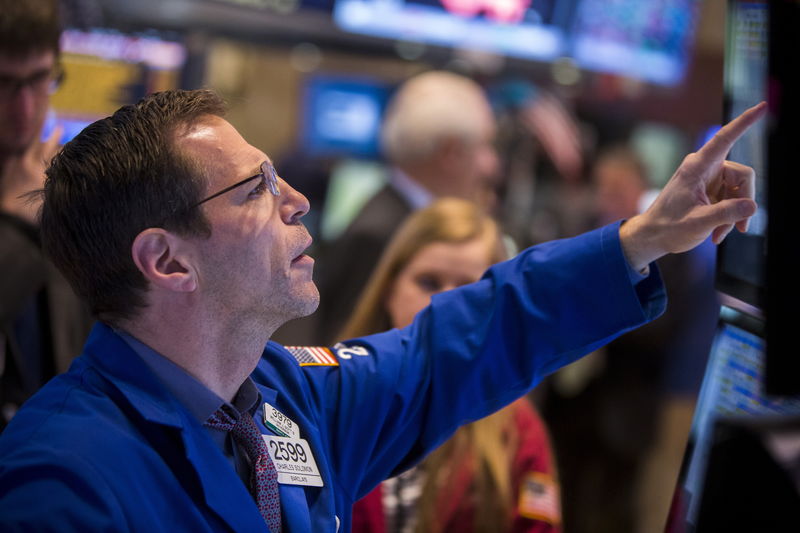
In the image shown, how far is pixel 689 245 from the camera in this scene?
4.85 feet

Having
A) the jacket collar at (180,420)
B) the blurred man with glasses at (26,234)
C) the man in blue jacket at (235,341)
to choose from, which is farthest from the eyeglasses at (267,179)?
the blurred man with glasses at (26,234)

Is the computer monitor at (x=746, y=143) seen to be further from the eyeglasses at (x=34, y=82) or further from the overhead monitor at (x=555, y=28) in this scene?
the overhead monitor at (x=555, y=28)

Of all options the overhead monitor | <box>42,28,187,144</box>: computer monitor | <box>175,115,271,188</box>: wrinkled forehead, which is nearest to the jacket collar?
<box>175,115,271,188</box>: wrinkled forehead

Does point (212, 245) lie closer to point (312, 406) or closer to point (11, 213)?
point (312, 406)

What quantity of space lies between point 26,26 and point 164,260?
3.57ft

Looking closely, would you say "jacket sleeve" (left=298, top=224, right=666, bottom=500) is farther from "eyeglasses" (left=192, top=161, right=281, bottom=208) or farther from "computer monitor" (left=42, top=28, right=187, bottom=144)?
"computer monitor" (left=42, top=28, right=187, bottom=144)

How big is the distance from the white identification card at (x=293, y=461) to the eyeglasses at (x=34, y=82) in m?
1.25

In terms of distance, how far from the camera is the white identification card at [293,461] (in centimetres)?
148

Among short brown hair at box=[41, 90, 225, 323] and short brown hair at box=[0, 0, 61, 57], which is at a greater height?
short brown hair at box=[0, 0, 61, 57]

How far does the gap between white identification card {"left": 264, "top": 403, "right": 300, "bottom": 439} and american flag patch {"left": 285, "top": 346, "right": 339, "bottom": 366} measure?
6.5 inches

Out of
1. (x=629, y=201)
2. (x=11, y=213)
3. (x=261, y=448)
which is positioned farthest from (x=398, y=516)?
(x=629, y=201)

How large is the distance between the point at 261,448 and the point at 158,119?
55 cm

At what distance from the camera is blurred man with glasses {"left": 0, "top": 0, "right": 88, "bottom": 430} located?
7.14 feet

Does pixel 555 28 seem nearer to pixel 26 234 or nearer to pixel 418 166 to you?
pixel 418 166
